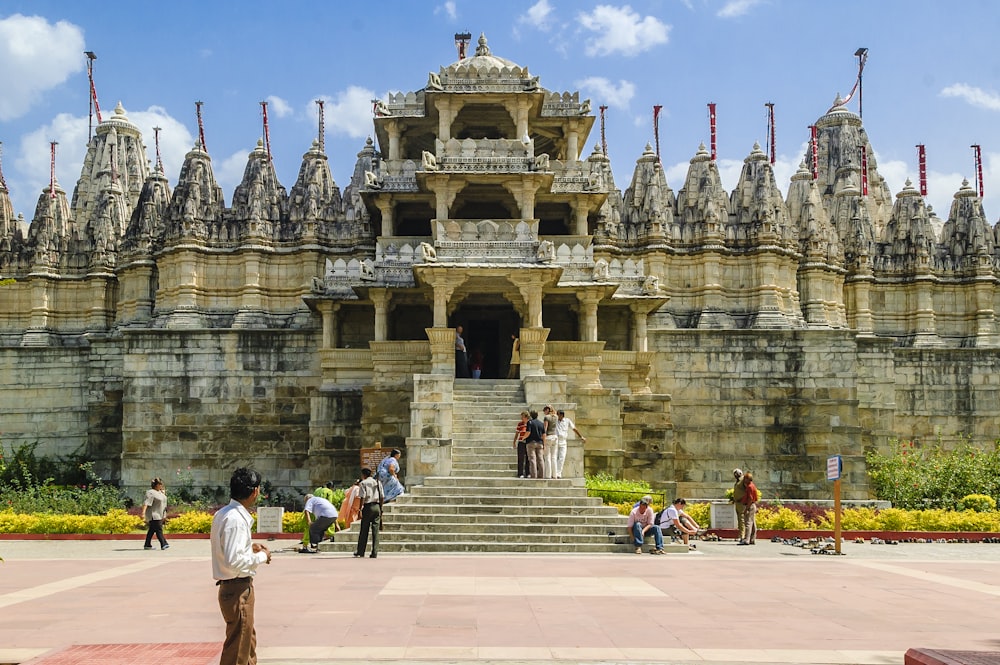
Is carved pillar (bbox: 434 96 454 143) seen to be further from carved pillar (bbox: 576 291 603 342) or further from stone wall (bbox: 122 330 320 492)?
stone wall (bbox: 122 330 320 492)

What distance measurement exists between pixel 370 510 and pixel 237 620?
11026mm

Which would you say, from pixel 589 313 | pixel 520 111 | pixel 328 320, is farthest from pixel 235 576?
pixel 520 111

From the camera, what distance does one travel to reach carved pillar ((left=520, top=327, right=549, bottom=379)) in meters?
27.5

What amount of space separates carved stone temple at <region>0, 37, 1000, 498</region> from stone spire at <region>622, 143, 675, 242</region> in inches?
4.7

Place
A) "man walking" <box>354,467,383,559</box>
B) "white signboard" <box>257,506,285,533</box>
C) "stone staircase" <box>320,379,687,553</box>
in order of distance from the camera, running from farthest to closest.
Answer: "white signboard" <box>257,506,285,533</box>
"stone staircase" <box>320,379,687,553</box>
"man walking" <box>354,467,383,559</box>

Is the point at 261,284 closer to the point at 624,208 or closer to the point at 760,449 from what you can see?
the point at 624,208

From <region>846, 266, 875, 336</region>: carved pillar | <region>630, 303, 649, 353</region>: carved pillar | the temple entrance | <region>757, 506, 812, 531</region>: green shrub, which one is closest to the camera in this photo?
<region>757, 506, 812, 531</region>: green shrub

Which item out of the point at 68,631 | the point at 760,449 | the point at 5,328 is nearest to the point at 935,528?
the point at 760,449

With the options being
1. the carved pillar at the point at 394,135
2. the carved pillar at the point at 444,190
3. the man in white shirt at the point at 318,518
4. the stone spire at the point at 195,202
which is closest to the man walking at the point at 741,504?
the man in white shirt at the point at 318,518

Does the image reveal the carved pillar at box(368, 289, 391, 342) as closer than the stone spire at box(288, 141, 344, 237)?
Yes

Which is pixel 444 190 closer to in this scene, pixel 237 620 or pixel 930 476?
pixel 930 476

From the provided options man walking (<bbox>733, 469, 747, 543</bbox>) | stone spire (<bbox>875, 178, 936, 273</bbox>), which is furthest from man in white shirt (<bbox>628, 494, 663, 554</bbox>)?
stone spire (<bbox>875, 178, 936, 273</bbox>)

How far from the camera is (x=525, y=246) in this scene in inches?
1109

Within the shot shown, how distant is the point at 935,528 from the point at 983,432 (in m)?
16.8
